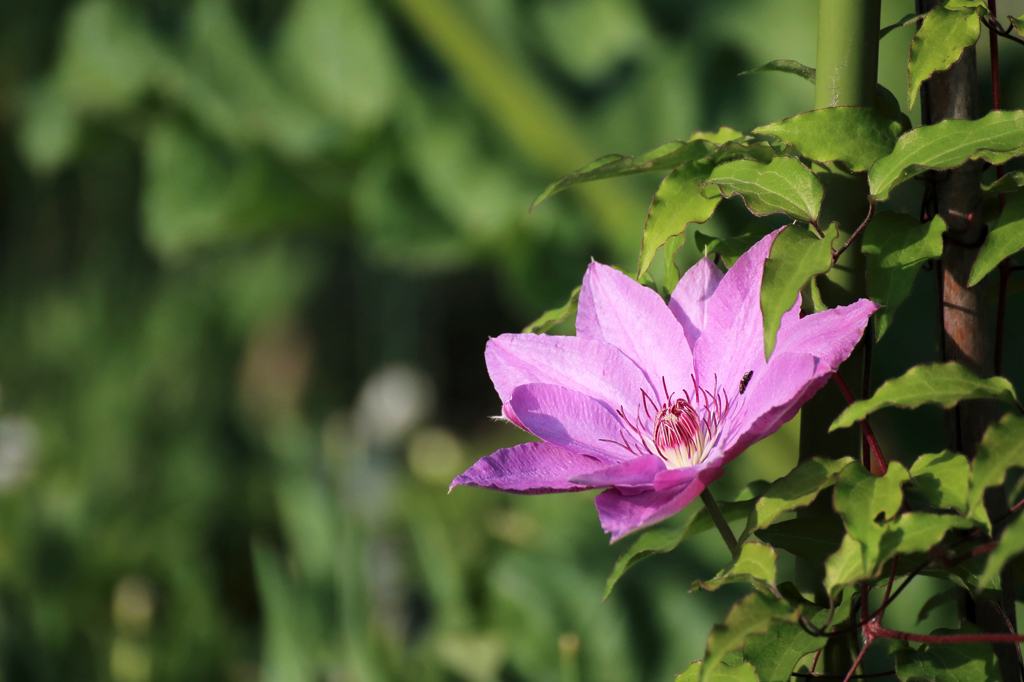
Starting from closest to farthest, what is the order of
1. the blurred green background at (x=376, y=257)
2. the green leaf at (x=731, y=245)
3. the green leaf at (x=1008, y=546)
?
the green leaf at (x=1008, y=546), the green leaf at (x=731, y=245), the blurred green background at (x=376, y=257)

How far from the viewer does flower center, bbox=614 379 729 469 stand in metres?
0.30

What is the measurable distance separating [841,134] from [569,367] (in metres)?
0.11

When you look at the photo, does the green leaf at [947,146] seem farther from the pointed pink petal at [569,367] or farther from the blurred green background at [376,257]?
the blurred green background at [376,257]

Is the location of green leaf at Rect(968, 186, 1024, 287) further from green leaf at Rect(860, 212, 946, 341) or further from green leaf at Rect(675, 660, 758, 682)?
green leaf at Rect(675, 660, 758, 682)

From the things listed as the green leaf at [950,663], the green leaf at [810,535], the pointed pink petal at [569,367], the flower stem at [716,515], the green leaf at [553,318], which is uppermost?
the green leaf at [553,318]

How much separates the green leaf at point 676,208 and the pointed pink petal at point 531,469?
2.5 inches

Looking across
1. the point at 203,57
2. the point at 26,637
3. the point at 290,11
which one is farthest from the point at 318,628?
the point at 290,11

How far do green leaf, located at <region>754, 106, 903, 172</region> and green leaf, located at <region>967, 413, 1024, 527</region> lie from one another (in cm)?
8

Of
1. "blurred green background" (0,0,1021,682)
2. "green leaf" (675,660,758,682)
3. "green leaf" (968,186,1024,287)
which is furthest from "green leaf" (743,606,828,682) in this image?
"blurred green background" (0,0,1021,682)

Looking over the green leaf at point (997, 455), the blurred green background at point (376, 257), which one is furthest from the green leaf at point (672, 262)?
the blurred green background at point (376, 257)

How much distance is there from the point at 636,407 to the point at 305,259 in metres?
1.73

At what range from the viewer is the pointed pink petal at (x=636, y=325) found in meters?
0.30

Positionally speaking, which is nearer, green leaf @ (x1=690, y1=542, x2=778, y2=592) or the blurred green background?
green leaf @ (x1=690, y1=542, x2=778, y2=592)

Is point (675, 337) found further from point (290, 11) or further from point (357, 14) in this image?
point (290, 11)
